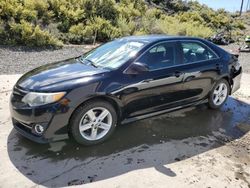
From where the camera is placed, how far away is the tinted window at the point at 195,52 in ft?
17.7

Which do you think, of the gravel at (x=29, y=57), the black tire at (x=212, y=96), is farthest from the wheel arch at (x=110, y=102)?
the gravel at (x=29, y=57)

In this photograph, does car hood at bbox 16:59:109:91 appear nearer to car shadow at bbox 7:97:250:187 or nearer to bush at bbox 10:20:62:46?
car shadow at bbox 7:97:250:187

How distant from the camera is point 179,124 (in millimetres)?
5438

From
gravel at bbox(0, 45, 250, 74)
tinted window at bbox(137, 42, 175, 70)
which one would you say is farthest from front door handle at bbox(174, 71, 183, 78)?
gravel at bbox(0, 45, 250, 74)

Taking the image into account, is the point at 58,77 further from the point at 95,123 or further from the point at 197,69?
the point at 197,69

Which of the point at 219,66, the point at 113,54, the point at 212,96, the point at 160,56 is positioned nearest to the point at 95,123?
the point at 113,54

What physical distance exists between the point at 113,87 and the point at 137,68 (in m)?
0.47

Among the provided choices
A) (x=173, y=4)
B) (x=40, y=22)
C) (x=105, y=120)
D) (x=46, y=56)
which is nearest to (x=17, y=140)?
(x=105, y=120)

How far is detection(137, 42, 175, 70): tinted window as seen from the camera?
4.89 metres

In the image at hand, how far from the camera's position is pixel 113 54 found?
505 centimetres

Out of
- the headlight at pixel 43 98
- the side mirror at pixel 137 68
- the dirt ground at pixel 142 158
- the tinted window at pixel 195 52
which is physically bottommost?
the dirt ground at pixel 142 158

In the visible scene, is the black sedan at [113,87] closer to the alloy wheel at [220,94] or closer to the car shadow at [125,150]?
the alloy wheel at [220,94]

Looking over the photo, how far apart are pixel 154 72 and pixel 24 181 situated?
2433 millimetres

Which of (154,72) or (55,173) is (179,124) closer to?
(154,72)
